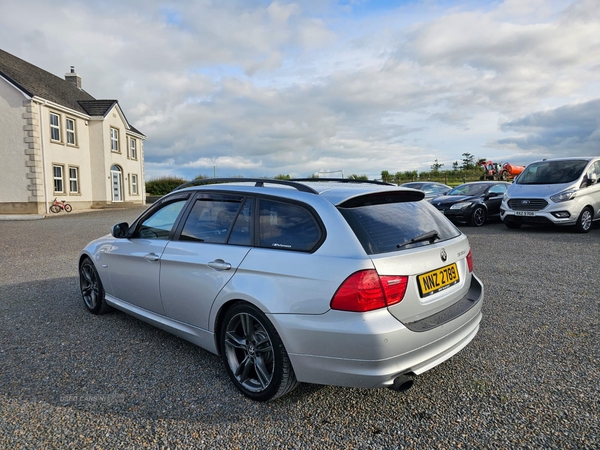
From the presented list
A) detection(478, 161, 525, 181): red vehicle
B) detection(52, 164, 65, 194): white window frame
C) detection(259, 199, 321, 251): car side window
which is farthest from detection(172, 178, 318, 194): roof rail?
detection(478, 161, 525, 181): red vehicle

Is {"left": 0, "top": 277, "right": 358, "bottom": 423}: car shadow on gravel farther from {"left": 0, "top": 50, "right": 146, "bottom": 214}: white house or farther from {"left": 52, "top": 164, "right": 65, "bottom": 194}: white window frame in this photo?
{"left": 52, "top": 164, "right": 65, "bottom": 194}: white window frame

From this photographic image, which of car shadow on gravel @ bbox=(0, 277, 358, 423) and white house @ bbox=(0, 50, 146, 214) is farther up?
white house @ bbox=(0, 50, 146, 214)

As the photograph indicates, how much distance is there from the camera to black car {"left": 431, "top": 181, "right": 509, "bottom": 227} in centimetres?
1301

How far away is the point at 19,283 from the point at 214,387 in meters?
5.04

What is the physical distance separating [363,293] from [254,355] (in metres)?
1.01

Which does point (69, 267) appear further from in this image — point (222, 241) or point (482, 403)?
point (482, 403)

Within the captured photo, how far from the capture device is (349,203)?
288 centimetres

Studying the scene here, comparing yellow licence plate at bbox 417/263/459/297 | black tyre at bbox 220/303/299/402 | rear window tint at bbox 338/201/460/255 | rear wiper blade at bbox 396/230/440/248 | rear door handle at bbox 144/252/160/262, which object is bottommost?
black tyre at bbox 220/303/299/402

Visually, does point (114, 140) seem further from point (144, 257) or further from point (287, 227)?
point (287, 227)

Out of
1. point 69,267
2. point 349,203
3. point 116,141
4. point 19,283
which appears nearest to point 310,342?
point 349,203

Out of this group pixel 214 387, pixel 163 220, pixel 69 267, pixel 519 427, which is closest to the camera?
pixel 519 427

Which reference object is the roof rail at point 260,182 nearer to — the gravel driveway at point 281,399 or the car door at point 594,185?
the gravel driveway at point 281,399

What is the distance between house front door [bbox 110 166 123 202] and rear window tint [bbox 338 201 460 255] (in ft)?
98.5

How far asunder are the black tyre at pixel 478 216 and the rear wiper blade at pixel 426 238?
10935 mm
